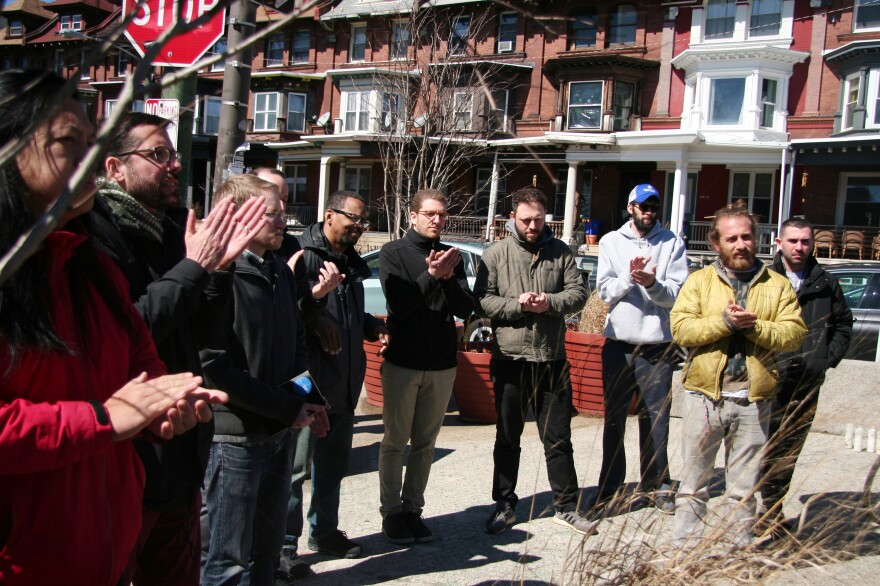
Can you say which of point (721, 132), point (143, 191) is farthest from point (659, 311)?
point (721, 132)

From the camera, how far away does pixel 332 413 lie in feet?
14.3

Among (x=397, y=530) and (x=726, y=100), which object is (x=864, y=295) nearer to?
(x=397, y=530)

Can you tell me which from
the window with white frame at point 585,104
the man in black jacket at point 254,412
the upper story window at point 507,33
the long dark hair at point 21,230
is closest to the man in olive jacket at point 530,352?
the man in black jacket at point 254,412

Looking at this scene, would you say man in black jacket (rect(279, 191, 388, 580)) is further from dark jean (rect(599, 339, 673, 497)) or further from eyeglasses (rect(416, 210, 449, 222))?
dark jean (rect(599, 339, 673, 497))

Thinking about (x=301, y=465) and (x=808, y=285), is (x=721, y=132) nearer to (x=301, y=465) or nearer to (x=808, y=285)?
(x=808, y=285)

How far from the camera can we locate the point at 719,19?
28.4 metres

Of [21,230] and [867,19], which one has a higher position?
[867,19]

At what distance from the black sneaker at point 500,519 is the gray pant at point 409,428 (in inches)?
17.8

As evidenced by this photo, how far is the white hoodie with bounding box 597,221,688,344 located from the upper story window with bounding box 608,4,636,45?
27234mm

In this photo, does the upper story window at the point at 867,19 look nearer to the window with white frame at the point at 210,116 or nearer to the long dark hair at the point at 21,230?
the window with white frame at the point at 210,116

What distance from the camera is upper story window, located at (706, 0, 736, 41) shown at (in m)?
28.1

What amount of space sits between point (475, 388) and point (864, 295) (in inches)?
244

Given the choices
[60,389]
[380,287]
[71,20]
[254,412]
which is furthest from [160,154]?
[71,20]

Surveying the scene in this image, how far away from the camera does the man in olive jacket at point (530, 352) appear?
4.79 m
